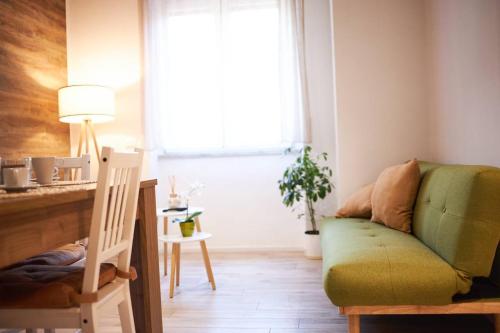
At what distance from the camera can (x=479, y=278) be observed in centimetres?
185

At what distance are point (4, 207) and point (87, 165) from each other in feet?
4.91

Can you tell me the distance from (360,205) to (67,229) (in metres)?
2.15

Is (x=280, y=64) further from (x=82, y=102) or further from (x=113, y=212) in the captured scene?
(x=113, y=212)

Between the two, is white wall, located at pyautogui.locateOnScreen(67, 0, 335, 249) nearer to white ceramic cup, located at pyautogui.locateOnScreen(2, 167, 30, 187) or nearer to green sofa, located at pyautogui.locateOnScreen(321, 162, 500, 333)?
green sofa, located at pyautogui.locateOnScreen(321, 162, 500, 333)

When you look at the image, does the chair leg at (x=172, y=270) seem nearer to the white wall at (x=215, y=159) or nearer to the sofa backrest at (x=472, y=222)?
the white wall at (x=215, y=159)

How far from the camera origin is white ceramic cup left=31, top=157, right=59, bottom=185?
1673mm

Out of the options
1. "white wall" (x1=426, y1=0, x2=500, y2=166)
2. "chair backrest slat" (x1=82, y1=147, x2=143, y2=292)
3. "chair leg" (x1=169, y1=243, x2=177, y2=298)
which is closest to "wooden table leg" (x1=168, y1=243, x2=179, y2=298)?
"chair leg" (x1=169, y1=243, x2=177, y2=298)

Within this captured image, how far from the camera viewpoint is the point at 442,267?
1729 millimetres

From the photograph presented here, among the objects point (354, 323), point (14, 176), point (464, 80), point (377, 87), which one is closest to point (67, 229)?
point (14, 176)

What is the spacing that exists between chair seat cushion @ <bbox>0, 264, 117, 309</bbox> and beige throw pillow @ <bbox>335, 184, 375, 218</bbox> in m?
1.94

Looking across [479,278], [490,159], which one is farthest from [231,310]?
[490,159]

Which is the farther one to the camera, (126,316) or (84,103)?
→ (84,103)

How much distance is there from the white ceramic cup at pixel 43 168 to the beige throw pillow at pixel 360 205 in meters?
2.07

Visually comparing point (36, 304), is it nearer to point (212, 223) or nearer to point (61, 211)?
point (61, 211)
